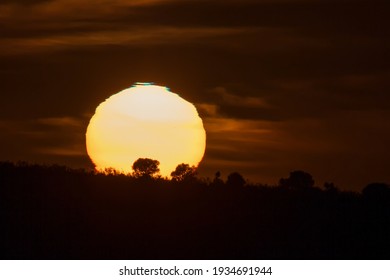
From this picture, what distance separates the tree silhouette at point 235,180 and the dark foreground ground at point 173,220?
1.63ft

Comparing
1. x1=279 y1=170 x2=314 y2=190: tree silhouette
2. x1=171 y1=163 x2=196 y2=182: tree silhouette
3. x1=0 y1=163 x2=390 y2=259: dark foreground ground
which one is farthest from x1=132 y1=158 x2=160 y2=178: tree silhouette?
x1=279 y1=170 x2=314 y2=190: tree silhouette

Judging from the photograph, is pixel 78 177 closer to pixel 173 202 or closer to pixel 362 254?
pixel 173 202

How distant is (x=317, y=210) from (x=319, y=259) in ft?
9.58

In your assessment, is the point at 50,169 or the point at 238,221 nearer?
the point at 238,221

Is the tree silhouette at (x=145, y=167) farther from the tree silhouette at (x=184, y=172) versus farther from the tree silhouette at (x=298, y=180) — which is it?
the tree silhouette at (x=298, y=180)

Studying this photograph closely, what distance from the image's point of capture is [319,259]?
24.1 meters

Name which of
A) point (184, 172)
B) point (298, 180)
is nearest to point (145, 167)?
point (184, 172)

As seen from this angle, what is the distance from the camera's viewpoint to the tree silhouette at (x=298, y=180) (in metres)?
30.9

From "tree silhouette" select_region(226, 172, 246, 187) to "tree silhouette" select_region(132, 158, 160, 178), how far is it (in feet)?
5.52

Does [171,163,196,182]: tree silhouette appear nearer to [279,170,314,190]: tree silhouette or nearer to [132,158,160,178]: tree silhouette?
[132,158,160,178]: tree silhouette

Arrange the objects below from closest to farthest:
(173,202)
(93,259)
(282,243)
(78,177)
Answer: (93,259) → (282,243) → (173,202) → (78,177)

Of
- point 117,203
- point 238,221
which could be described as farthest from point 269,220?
point 117,203

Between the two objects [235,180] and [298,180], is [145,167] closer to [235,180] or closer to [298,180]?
[235,180]

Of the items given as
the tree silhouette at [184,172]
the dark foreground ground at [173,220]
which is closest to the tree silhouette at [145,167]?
the tree silhouette at [184,172]
